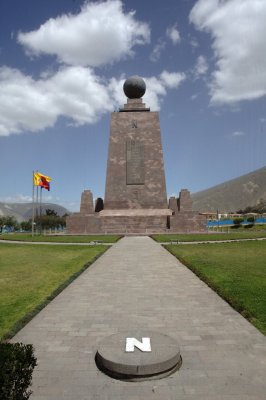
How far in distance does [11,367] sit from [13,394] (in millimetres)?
249

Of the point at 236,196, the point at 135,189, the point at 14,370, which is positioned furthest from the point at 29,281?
the point at 236,196

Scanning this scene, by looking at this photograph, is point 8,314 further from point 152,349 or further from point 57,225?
point 57,225

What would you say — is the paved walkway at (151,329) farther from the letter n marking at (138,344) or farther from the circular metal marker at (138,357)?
the letter n marking at (138,344)

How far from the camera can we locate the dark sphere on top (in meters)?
40.3

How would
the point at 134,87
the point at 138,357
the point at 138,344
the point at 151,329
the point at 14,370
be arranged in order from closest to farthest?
the point at 14,370 → the point at 138,357 → the point at 138,344 → the point at 151,329 → the point at 134,87

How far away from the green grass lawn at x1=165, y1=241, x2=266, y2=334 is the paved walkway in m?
0.28

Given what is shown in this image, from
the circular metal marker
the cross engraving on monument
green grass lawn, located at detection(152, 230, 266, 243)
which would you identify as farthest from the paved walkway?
the cross engraving on monument

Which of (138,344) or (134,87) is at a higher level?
(134,87)

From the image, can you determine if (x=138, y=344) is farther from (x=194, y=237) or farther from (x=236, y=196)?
(x=236, y=196)

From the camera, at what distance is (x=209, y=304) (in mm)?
8273

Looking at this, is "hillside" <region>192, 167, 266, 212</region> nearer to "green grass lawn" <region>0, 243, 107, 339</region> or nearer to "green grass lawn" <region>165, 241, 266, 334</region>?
"green grass lawn" <region>165, 241, 266, 334</region>

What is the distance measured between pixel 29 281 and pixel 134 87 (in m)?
33.3

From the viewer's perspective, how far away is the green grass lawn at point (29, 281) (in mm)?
7291

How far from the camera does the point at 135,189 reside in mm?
37500
